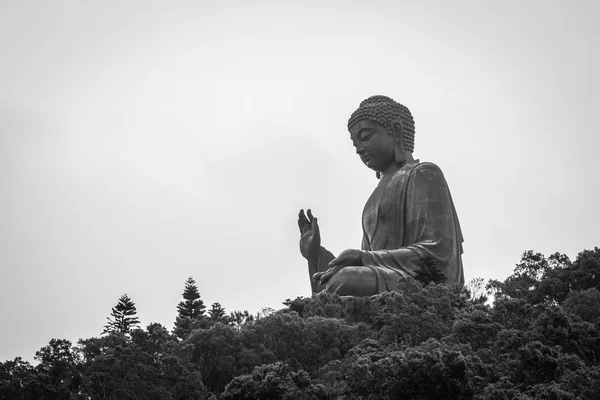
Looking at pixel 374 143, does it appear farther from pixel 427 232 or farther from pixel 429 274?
pixel 429 274

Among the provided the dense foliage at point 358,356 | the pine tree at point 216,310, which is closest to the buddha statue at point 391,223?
the dense foliage at point 358,356

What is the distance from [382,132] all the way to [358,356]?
996cm

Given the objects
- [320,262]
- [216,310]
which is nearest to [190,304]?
[216,310]

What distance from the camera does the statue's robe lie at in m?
22.4

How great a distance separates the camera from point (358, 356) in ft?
51.0

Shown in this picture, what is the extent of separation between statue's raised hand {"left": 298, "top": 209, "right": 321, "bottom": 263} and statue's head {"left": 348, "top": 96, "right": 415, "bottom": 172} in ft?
6.24

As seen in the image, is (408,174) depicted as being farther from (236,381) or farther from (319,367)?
(236,381)

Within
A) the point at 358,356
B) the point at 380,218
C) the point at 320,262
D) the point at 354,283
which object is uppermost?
the point at 380,218

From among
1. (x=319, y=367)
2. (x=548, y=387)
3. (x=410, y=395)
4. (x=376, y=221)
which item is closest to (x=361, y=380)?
(x=410, y=395)

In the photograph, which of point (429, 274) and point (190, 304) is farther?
→ point (190, 304)

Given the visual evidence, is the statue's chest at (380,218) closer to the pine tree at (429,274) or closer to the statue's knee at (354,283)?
the pine tree at (429,274)

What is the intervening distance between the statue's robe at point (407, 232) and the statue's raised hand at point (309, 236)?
37.5 inches

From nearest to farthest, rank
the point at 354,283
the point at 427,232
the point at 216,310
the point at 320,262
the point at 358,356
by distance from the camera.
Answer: the point at 358,356 < the point at 354,283 < the point at 427,232 < the point at 320,262 < the point at 216,310

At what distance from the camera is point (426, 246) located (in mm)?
23422
